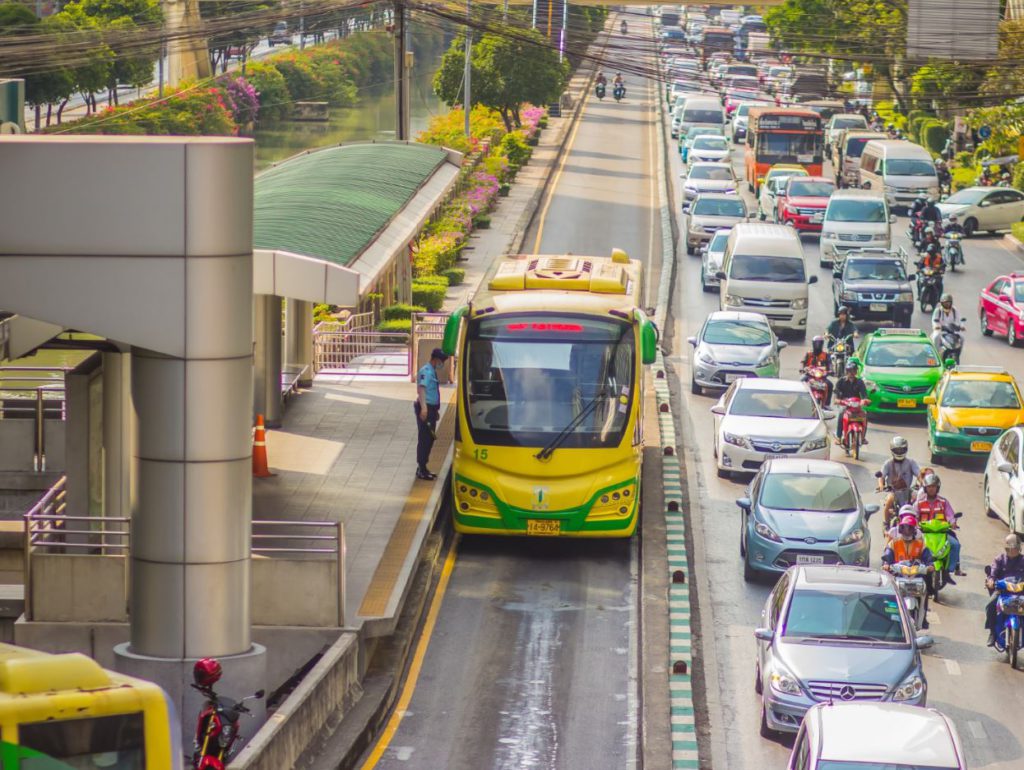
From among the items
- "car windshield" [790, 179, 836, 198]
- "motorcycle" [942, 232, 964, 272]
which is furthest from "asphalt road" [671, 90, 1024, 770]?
"car windshield" [790, 179, 836, 198]

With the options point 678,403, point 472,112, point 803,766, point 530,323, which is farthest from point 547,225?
point 803,766

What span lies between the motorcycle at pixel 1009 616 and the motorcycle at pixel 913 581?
0.95 meters

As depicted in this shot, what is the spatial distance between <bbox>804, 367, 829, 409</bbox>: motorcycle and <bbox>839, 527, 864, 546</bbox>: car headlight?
30.3 feet

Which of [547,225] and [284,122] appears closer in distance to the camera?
[547,225]

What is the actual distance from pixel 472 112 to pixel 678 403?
47544mm

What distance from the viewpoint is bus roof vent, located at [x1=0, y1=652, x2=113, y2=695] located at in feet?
29.5

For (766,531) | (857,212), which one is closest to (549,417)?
(766,531)

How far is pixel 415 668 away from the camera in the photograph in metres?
19.0

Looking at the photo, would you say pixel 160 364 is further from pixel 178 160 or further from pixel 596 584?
pixel 596 584

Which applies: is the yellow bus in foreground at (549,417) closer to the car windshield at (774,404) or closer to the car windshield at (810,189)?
the car windshield at (774,404)

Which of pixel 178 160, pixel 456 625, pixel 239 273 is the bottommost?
pixel 456 625

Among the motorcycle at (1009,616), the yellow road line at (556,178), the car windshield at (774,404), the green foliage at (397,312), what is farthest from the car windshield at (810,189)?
the motorcycle at (1009,616)

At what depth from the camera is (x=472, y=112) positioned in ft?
259

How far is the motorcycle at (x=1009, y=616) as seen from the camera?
19.2 m
